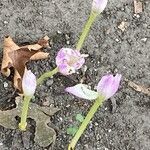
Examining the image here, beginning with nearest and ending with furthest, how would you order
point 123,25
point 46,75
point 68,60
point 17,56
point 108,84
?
point 108,84 → point 68,60 → point 46,75 → point 17,56 → point 123,25

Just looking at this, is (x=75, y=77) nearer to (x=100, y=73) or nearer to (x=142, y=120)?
(x=100, y=73)

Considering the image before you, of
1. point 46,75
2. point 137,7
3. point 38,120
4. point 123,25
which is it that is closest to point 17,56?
point 46,75

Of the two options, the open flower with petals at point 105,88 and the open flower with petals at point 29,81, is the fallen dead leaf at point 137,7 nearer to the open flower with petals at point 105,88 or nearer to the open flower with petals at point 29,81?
the open flower with petals at point 105,88

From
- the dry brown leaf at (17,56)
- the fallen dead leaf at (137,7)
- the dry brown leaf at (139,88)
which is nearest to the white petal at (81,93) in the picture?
the dry brown leaf at (17,56)

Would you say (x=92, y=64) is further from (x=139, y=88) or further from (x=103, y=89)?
(x=103, y=89)

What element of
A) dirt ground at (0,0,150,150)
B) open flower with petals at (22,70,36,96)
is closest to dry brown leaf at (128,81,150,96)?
dirt ground at (0,0,150,150)
